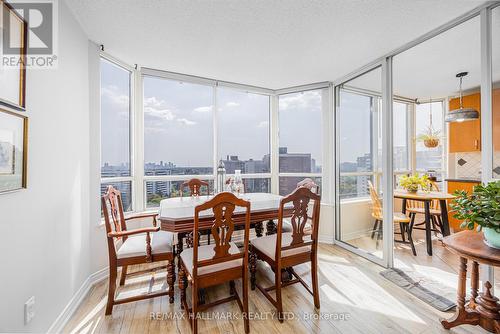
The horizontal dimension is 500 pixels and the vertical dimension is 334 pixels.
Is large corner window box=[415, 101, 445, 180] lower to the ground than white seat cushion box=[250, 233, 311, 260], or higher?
higher

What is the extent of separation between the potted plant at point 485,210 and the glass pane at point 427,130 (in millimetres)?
3208

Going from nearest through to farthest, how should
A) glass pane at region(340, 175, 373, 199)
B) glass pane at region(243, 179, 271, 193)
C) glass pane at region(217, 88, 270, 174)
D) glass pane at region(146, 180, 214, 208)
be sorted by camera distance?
1. glass pane at region(146, 180, 214, 208)
2. glass pane at region(340, 175, 373, 199)
3. glass pane at region(217, 88, 270, 174)
4. glass pane at region(243, 179, 271, 193)

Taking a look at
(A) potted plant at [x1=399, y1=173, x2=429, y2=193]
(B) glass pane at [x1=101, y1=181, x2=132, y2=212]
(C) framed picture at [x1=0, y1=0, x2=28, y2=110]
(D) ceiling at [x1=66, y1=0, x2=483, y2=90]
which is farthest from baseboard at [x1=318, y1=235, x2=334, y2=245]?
(C) framed picture at [x1=0, y1=0, x2=28, y2=110]

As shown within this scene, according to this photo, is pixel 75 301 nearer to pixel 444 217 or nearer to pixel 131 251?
pixel 131 251

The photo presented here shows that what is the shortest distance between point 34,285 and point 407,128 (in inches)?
217

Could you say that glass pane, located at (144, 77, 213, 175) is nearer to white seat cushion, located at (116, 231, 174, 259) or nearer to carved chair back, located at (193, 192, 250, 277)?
white seat cushion, located at (116, 231, 174, 259)

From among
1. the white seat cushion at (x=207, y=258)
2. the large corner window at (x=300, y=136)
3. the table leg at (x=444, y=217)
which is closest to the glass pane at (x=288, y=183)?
the large corner window at (x=300, y=136)

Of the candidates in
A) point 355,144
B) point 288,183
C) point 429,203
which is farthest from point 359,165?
point 288,183

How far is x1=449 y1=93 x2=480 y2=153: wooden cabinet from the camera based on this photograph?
11.0 ft

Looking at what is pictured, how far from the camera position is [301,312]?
73.5 inches

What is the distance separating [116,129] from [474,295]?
157 inches

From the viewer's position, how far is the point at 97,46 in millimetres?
2369

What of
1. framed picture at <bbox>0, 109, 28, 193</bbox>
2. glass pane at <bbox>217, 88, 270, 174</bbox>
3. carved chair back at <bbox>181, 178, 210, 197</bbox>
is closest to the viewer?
framed picture at <bbox>0, 109, 28, 193</bbox>

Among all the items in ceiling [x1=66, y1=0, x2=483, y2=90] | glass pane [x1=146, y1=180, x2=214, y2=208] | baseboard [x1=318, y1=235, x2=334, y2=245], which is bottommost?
baseboard [x1=318, y1=235, x2=334, y2=245]
